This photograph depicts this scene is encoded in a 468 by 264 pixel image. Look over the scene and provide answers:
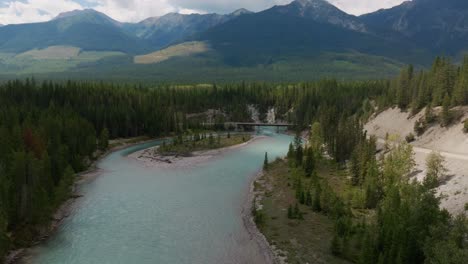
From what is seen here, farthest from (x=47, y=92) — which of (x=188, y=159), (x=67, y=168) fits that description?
(x=67, y=168)

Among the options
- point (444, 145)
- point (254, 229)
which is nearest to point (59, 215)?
point (254, 229)

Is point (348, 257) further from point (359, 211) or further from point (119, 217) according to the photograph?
point (119, 217)

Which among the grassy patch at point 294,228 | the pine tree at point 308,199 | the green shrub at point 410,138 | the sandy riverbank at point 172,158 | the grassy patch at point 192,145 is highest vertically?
the green shrub at point 410,138

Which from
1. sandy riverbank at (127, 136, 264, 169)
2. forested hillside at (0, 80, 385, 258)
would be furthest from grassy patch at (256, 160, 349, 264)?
sandy riverbank at (127, 136, 264, 169)

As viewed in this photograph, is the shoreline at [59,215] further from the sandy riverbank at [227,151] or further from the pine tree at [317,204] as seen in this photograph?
the pine tree at [317,204]

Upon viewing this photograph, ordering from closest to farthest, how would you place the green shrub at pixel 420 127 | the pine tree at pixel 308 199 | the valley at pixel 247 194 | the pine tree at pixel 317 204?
the valley at pixel 247 194 < the pine tree at pixel 317 204 < the pine tree at pixel 308 199 < the green shrub at pixel 420 127

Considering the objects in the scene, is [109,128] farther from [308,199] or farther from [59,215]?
[308,199]

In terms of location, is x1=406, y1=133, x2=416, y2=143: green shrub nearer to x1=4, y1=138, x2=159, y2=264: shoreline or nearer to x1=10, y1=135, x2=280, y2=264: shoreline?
x1=10, y1=135, x2=280, y2=264: shoreline

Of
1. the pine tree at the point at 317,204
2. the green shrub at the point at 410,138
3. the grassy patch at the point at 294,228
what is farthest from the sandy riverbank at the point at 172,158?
the green shrub at the point at 410,138
